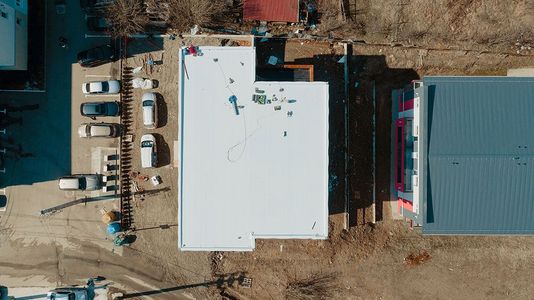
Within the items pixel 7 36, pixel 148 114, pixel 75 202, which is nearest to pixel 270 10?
pixel 148 114

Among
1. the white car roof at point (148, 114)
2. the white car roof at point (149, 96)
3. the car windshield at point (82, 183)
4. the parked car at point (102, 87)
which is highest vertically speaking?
the parked car at point (102, 87)

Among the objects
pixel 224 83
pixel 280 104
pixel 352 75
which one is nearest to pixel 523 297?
pixel 352 75

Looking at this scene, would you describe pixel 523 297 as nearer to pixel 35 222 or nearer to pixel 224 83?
pixel 224 83

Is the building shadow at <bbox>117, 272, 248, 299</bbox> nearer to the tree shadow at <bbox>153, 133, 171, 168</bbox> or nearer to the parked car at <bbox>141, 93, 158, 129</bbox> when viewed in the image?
the tree shadow at <bbox>153, 133, 171, 168</bbox>

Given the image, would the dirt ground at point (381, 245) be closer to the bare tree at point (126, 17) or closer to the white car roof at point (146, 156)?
the white car roof at point (146, 156)

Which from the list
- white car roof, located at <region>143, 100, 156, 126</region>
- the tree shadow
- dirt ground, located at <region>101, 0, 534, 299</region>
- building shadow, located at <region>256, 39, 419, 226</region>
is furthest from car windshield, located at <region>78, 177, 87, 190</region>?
building shadow, located at <region>256, 39, 419, 226</region>

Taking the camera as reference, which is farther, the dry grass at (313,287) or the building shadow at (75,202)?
the building shadow at (75,202)

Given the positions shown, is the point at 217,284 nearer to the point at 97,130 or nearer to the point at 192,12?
the point at 97,130

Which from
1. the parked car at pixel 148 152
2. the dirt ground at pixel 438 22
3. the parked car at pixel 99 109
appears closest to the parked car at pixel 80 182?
the parked car at pixel 148 152
